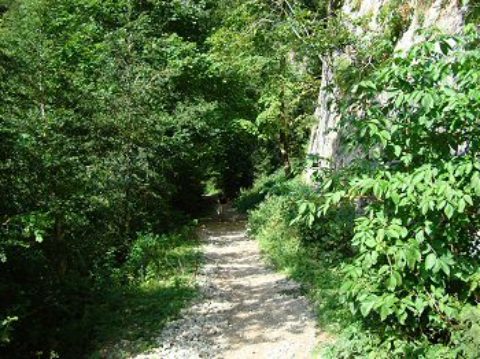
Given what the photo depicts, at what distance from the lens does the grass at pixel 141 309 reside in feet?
25.1

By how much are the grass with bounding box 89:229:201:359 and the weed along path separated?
0.25m

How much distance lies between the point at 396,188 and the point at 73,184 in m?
6.54

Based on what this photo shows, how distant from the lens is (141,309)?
29.7ft

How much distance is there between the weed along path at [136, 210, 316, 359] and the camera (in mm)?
7398

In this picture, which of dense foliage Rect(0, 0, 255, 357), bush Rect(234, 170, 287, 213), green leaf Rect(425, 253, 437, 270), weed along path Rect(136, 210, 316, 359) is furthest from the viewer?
bush Rect(234, 170, 287, 213)

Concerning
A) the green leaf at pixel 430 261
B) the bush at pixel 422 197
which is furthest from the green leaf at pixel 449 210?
the green leaf at pixel 430 261

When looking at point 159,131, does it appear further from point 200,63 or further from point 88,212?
point 200,63

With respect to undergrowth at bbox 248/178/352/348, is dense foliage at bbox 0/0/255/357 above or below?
above

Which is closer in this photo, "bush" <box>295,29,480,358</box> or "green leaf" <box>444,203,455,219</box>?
"green leaf" <box>444,203,455,219</box>

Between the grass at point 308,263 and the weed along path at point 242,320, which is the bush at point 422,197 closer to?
the grass at point 308,263

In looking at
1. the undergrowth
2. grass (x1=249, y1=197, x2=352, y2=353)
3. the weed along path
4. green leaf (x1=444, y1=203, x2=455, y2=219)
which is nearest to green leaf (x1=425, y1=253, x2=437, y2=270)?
green leaf (x1=444, y1=203, x2=455, y2=219)

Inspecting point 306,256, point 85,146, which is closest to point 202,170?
point 85,146

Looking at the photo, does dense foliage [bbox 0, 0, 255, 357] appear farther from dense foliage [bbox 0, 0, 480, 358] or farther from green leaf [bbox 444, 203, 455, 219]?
green leaf [bbox 444, 203, 455, 219]

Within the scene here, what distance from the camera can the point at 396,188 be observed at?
14.3 feet
